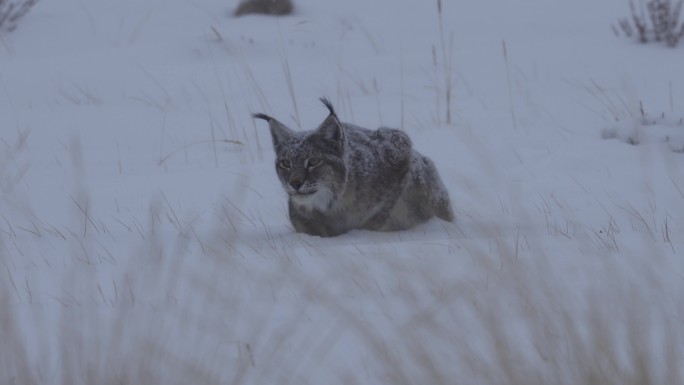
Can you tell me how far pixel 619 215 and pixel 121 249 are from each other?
8.50 feet

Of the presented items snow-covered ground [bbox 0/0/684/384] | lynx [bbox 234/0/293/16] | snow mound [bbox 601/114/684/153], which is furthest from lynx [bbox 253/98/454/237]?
lynx [bbox 234/0/293/16]

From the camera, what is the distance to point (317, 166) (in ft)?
17.7

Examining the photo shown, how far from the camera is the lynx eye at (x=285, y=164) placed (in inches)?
215

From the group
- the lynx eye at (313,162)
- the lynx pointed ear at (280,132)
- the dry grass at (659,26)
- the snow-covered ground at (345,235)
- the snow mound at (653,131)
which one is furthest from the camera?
the dry grass at (659,26)

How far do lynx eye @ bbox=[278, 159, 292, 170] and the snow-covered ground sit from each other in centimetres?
36

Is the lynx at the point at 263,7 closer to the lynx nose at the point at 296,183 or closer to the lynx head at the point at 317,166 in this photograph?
the lynx head at the point at 317,166

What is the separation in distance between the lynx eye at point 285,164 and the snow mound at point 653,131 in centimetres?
293

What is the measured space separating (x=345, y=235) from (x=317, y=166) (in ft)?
1.38

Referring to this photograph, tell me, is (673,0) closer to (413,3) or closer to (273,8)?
(413,3)

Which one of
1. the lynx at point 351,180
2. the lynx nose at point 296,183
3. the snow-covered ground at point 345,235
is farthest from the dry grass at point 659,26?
the lynx nose at point 296,183

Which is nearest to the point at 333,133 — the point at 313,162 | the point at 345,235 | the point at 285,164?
the point at 313,162

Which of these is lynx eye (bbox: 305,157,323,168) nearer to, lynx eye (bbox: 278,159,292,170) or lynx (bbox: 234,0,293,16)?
lynx eye (bbox: 278,159,292,170)

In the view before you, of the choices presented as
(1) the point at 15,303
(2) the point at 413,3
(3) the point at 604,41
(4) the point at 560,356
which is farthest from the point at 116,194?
(2) the point at 413,3

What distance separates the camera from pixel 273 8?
1388cm
